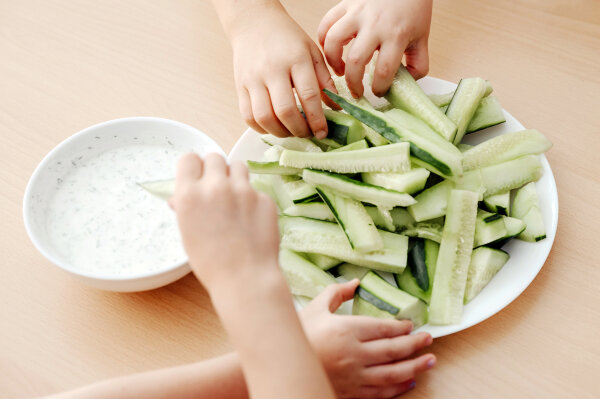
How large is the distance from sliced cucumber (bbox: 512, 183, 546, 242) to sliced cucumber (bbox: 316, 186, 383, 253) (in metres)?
0.22

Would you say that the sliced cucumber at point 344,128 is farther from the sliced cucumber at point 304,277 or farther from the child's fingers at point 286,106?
the sliced cucumber at point 304,277

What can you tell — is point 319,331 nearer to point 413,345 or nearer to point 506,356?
point 413,345

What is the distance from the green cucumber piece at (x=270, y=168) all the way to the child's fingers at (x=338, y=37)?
0.75 feet

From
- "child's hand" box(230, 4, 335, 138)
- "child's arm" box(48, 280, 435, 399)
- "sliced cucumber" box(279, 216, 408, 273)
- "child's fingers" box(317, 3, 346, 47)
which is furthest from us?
"child's fingers" box(317, 3, 346, 47)

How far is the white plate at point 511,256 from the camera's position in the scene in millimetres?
824

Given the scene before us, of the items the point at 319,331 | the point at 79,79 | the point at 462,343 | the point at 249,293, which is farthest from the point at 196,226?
the point at 79,79

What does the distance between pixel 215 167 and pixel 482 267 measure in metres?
0.42

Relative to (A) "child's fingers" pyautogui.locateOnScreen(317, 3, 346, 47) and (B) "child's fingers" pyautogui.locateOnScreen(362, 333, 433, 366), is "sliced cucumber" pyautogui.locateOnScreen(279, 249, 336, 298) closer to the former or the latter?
(B) "child's fingers" pyautogui.locateOnScreen(362, 333, 433, 366)

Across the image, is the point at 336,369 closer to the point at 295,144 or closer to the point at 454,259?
the point at 454,259

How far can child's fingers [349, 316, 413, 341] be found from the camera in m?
0.79

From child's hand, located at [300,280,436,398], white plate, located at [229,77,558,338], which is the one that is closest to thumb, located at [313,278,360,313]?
child's hand, located at [300,280,436,398]

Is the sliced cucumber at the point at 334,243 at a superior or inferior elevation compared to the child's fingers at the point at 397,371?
superior

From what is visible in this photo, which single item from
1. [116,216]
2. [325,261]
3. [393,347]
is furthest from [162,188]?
[393,347]

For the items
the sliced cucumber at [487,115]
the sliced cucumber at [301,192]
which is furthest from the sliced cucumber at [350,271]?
the sliced cucumber at [487,115]
